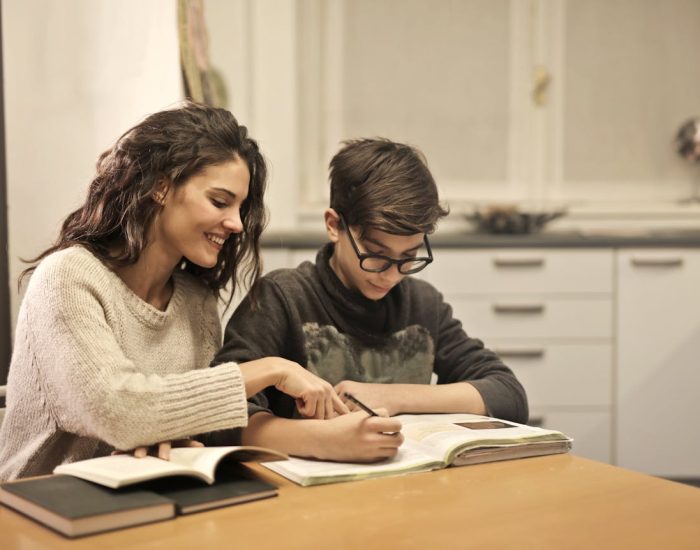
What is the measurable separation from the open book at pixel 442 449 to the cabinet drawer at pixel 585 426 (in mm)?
2136

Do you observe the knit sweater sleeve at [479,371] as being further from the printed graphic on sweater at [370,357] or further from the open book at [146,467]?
the open book at [146,467]

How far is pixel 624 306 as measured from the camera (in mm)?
3465

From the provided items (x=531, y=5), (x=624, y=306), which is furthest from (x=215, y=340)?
(x=531, y=5)

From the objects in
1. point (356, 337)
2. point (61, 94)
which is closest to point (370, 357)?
point (356, 337)

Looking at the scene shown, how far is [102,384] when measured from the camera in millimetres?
1168

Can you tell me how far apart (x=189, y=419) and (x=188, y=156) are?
0.46 metres

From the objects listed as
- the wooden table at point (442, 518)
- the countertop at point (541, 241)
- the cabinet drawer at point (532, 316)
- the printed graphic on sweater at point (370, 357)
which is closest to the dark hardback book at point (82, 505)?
the wooden table at point (442, 518)

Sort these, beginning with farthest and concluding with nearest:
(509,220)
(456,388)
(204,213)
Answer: (509,220) < (456,388) < (204,213)

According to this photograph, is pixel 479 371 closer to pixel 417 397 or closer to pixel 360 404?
pixel 417 397

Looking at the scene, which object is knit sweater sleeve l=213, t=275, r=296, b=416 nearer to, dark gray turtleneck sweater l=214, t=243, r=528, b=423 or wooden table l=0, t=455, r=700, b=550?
dark gray turtleneck sweater l=214, t=243, r=528, b=423

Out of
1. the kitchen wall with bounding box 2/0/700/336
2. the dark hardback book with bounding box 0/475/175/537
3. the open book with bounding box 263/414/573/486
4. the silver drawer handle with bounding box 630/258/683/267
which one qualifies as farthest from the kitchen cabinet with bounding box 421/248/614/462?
the dark hardback book with bounding box 0/475/175/537

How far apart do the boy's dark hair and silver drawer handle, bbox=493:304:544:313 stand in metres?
1.78

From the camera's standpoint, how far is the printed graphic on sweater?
1635 millimetres

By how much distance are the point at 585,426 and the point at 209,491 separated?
2693mm
